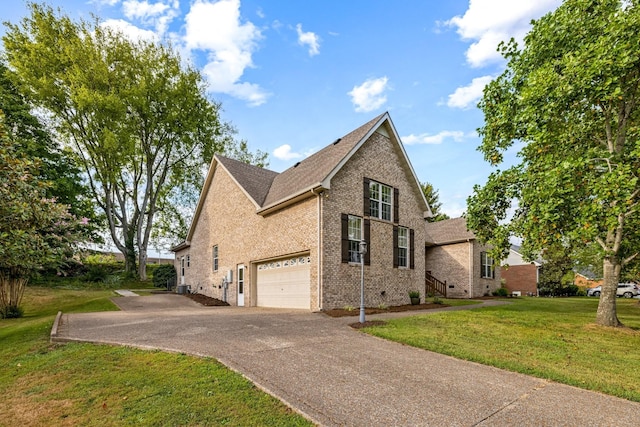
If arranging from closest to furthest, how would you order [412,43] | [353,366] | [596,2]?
[353,366] < [596,2] < [412,43]

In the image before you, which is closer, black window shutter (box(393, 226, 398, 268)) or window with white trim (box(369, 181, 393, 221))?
window with white trim (box(369, 181, 393, 221))

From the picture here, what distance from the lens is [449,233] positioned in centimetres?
2552

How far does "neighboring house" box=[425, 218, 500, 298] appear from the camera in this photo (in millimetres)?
23391

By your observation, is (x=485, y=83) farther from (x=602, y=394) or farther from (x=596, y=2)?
(x=602, y=394)

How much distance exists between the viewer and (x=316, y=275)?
44.4 ft

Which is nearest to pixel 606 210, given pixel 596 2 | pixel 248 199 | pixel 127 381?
pixel 596 2

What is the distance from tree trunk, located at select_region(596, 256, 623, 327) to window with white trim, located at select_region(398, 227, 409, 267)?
7.74m

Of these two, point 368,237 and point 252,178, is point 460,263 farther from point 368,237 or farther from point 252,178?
point 252,178

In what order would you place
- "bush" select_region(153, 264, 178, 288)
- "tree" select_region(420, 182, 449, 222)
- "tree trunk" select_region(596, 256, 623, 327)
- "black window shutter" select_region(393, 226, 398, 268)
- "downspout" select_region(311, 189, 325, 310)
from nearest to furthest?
"tree trunk" select_region(596, 256, 623, 327) → "downspout" select_region(311, 189, 325, 310) → "black window shutter" select_region(393, 226, 398, 268) → "bush" select_region(153, 264, 178, 288) → "tree" select_region(420, 182, 449, 222)

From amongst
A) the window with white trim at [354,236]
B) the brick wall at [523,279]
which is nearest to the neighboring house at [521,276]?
the brick wall at [523,279]

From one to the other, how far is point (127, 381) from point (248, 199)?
541 inches

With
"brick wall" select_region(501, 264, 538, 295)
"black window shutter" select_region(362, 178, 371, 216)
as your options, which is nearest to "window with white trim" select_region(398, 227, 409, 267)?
"black window shutter" select_region(362, 178, 371, 216)

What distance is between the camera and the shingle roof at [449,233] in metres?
23.8

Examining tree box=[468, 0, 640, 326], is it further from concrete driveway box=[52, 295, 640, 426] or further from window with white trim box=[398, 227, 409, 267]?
concrete driveway box=[52, 295, 640, 426]
